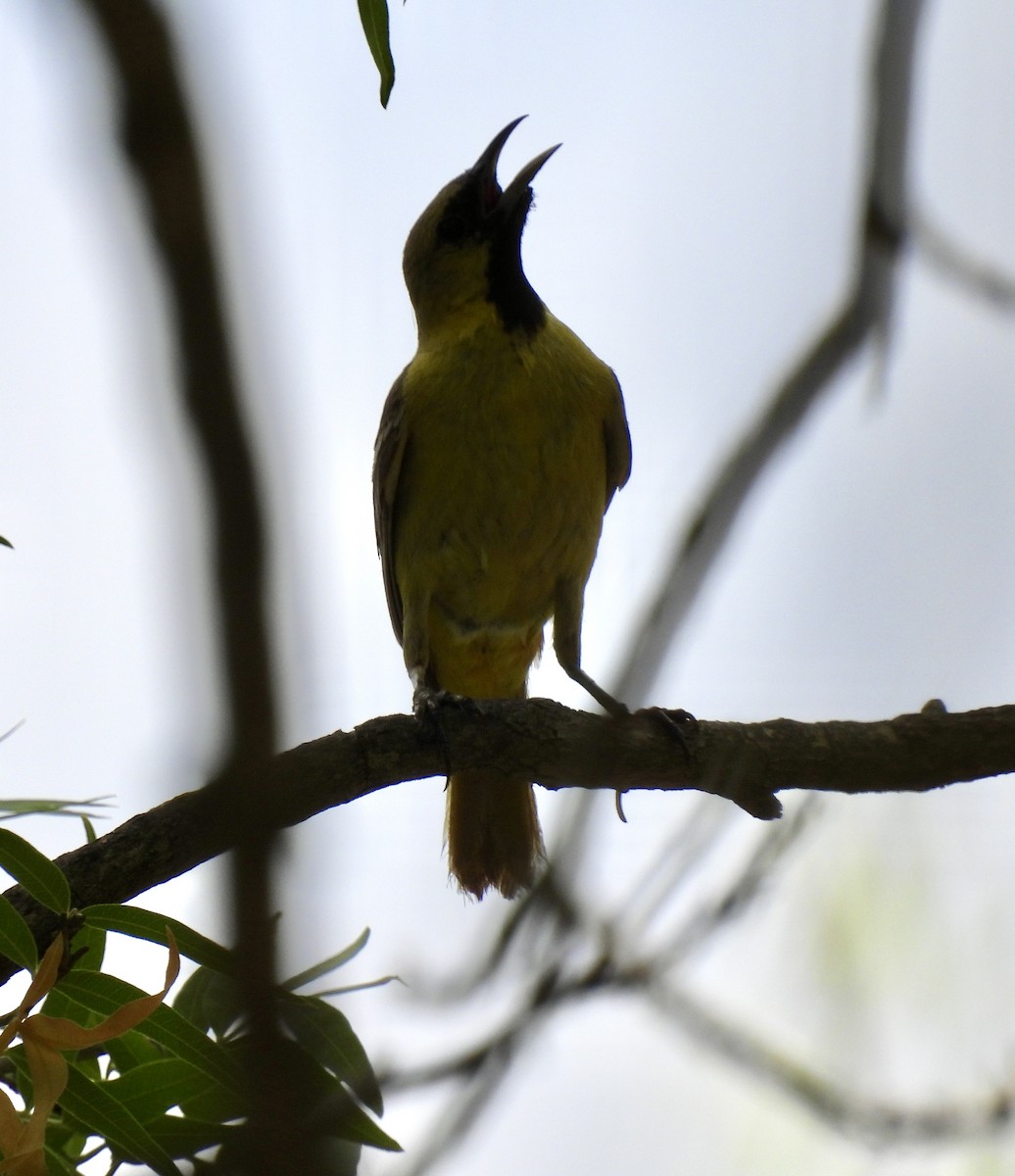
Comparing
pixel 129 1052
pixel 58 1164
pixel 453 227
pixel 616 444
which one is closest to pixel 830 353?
pixel 129 1052

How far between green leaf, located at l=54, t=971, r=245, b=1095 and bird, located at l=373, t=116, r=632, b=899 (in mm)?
2456

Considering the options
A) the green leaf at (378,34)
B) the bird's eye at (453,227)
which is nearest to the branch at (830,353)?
the green leaf at (378,34)

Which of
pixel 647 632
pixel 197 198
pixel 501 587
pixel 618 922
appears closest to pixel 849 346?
pixel 647 632

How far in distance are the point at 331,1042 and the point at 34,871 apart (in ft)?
2.06

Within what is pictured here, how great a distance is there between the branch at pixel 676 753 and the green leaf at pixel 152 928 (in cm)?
48

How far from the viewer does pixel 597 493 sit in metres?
5.08

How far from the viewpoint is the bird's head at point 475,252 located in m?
5.38

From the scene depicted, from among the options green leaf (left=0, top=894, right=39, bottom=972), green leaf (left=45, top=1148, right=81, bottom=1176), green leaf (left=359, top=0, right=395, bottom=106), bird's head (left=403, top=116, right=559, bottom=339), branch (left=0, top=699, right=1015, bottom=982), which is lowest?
green leaf (left=45, top=1148, right=81, bottom=1176)

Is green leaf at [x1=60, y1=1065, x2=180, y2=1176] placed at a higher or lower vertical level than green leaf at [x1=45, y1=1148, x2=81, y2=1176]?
higher

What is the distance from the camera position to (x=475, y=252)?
18.2ft

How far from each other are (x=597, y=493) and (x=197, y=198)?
4.12 m

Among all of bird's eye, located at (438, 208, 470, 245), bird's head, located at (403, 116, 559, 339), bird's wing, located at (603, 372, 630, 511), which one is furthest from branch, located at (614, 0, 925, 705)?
bird's eye, located at (438, 208, 470, 245)

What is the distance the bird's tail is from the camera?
5.03 meters

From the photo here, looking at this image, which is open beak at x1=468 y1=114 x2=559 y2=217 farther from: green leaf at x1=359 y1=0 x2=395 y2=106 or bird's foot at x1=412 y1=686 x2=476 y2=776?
green leaf at x1=359 y1=0 x2=395 y2=106
